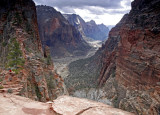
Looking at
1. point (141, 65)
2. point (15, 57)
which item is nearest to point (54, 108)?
point (15, 57)

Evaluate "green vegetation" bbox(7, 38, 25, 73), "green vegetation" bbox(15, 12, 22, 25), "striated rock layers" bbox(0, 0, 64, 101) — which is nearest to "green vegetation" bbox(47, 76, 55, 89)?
"striated rock layers" bbox(0, 0, 64, 101)

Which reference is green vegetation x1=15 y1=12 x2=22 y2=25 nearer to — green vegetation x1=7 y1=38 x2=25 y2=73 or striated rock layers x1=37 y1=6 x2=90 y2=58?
green vegetation x1=7 y1=38 x2=25 y2=73

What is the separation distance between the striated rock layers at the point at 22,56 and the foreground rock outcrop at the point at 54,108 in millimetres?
6284

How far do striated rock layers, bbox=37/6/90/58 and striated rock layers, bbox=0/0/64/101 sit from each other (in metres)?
76.7

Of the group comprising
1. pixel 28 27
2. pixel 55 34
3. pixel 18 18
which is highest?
pixel 55 34

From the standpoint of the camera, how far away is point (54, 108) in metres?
6.59

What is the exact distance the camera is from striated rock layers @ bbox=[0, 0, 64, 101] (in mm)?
14555

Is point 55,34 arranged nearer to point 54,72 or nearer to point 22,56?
point 54,72

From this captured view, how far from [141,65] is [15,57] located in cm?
2024

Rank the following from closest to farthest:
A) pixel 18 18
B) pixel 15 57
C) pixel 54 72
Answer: pixel 15 57
pixel 18 18
pixel 54 72

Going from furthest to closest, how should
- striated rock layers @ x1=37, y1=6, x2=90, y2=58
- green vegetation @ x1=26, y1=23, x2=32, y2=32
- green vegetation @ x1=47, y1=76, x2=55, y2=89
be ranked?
striated rock layers @ x1=37, y1=6, x2=90, y2=58, green vegetation @ x1=26, y1=23, x2=32, y2=32, green vegetation @ x1=47, y1=76, x2=55, y2=89

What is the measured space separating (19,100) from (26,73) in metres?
9.40

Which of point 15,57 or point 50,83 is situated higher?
point 15,57

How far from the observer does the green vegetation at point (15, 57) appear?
15.4 meters
